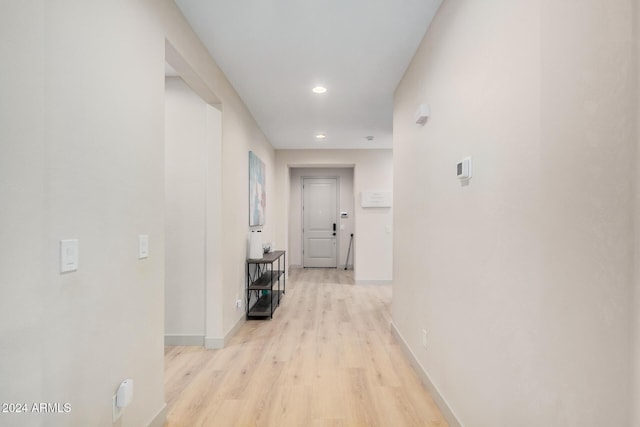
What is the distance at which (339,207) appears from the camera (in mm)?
7922

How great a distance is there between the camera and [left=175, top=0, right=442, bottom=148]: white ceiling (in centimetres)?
212

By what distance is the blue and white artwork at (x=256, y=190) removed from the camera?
4203mm

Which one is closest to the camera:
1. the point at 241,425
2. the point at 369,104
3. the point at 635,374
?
the point at 635,374

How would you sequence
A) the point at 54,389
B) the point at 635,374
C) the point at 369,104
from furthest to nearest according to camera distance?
the point at 369,104 < the point at 54,389 < the point at 635,374

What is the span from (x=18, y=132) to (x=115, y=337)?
936 mm

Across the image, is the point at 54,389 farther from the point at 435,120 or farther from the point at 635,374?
the point at 435,120

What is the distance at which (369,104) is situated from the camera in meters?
3.88

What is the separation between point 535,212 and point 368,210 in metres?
5.14

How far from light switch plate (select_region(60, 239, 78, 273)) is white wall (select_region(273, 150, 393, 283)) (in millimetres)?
5261

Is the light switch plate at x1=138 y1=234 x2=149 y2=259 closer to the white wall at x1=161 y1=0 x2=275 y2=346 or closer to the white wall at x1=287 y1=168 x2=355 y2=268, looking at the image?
the white wall at x1=161 y1=0 x2=275 y2=346

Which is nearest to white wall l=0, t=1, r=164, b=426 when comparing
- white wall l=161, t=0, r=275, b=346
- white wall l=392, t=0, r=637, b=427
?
white wall l=161, t=0, r=275, b=346

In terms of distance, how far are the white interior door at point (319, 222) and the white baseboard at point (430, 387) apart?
4.80 metres

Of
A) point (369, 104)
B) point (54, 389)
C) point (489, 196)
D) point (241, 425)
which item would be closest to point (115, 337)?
point (54, 389)

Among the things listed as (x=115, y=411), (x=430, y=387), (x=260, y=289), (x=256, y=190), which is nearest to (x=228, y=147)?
(x=256, y=190)
